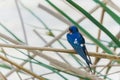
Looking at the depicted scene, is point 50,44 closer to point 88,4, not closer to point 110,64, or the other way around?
point 110,64

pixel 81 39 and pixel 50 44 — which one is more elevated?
pixel 50 44

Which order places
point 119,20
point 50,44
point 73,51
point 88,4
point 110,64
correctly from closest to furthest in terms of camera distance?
point 119,20 → point 73,51 → point 110,64 → point 50,44 → point 88,4

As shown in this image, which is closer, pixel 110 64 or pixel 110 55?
pixel 110 55

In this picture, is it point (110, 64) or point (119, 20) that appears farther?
point (110, 64)

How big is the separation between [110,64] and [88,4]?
1.34 m

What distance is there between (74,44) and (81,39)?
0.06ft

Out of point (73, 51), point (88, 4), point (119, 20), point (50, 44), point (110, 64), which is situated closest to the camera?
point (119, 20)

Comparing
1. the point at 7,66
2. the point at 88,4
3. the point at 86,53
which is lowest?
the point at 86,53

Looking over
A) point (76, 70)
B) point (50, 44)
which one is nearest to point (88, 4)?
point (50, 44)

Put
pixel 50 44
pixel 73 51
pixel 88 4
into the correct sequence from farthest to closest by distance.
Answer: pixel 88 4
pixel 50 44
pixel 73 51

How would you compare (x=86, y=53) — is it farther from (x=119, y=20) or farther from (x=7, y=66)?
(x=7, y=66)

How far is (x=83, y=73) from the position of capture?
28.5 inches

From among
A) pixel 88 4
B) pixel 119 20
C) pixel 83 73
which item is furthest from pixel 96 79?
pixel 88 4

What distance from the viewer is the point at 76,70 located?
2.42ft
